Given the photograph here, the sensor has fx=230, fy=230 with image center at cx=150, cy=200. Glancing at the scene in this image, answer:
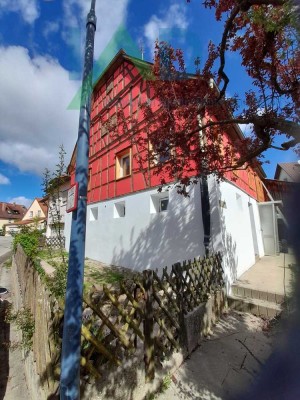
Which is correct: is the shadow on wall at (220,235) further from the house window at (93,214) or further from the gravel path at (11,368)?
the house window at (93,214)

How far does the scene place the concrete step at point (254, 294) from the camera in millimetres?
5889

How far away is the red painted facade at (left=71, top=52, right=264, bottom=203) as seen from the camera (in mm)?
10320


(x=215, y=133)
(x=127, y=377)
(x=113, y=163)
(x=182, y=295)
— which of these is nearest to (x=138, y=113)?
(x=113, y=163)

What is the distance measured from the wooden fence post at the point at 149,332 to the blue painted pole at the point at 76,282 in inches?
59.6

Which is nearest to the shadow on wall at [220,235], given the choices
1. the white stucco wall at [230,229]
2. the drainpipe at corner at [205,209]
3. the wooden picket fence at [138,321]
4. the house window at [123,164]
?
the white stucco wall at [230,229]

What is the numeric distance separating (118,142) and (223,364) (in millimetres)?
10495

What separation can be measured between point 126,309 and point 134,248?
673 cm

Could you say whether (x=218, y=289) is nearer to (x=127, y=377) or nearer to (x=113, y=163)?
(x=127, y=377)

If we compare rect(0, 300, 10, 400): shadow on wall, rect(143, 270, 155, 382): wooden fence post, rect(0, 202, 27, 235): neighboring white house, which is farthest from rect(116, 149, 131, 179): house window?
rect(0, 202, 27, 235): neighboring white house

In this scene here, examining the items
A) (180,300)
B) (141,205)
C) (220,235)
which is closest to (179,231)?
(220,235)

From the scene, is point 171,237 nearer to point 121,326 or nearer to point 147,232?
point 147,232

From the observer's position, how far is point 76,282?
2.24m

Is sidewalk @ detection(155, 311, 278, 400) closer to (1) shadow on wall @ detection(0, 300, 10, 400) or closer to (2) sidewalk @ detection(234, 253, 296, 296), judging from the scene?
(2) sidewalk @ detection(234, 253, 296, 296)

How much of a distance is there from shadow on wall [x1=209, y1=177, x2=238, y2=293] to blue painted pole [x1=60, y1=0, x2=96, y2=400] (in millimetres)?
5242
